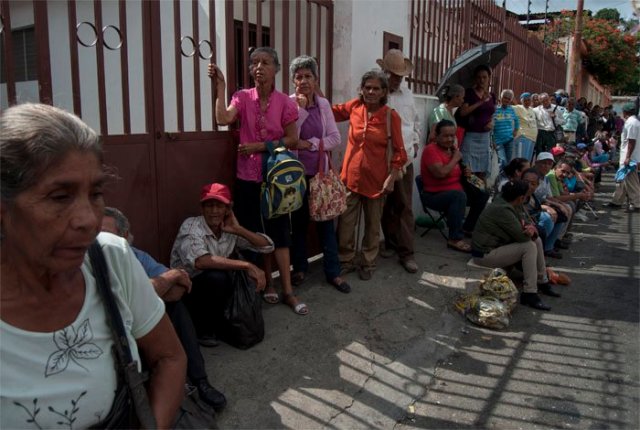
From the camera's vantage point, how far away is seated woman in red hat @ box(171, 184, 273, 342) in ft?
10.7

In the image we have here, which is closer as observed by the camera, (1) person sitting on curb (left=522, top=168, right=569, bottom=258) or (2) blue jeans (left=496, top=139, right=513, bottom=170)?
(1) person sitting on curb (left=522, top=168, right=569, bottom=258)

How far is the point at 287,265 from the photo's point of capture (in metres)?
4.02

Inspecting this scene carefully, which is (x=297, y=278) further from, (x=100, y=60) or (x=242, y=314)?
(x=100, y=60)

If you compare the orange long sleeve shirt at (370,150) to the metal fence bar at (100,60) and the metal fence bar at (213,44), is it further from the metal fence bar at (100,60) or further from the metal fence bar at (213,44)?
the metal fence bar at (100,60)

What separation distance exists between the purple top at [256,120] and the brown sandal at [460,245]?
9.03ft

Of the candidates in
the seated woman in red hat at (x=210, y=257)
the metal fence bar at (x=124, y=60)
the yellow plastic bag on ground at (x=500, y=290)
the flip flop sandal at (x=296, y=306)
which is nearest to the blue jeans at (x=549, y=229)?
the yellow plastic bag on ground at (x=500, y=290)

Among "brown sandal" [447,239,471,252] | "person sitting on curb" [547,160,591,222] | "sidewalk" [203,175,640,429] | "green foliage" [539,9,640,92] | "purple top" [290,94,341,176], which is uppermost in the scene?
"green foliage" [539,9,640,92]

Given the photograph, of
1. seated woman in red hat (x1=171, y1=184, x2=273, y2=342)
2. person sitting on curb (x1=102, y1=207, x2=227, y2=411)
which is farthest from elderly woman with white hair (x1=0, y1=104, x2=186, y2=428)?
seated woman in red hat (x1=171, y1=184, x2=273, y2=342)

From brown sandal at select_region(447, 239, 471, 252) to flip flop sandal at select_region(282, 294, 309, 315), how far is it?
7.79ft

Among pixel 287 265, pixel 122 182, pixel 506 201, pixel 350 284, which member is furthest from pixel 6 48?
pixel 506 201

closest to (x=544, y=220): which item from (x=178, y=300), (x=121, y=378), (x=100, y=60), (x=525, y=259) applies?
(x=525, y=259)

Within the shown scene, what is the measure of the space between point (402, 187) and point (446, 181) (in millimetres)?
822

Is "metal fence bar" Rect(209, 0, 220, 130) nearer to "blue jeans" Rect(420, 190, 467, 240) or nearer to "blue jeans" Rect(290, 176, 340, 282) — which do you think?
"blue jeans" Rect(290, 176, 340, 282)

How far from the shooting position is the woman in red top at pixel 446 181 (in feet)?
18.3
